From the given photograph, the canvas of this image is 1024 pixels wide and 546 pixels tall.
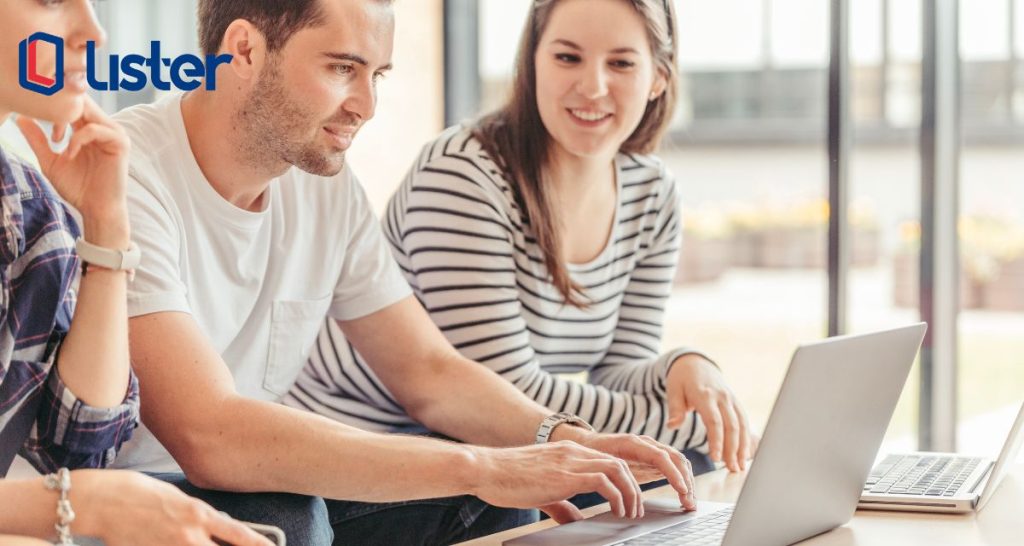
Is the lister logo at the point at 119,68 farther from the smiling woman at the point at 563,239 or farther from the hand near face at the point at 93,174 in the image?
the smiling woman at the point at 563,239

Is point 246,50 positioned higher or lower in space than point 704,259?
higher

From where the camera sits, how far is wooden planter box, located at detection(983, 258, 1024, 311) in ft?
10.5

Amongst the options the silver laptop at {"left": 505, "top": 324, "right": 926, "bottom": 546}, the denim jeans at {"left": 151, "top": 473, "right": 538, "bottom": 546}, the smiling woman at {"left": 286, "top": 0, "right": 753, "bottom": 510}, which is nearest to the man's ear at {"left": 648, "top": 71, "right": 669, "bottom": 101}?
the smiling woman at {"left": 286, "top": 0, "right": 753, "bottom": 510}

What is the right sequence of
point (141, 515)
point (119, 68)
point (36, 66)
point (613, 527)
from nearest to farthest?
point (141, 515)
point (36, 66)
point (613, 527)
point (119, 68)

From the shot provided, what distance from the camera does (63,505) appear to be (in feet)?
3.49

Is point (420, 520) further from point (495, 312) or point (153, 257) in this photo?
point (153, 257)

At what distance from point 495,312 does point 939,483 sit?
75 centimetres

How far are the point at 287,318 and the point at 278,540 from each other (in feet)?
1.88

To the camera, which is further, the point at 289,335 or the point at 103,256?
the point at 289,335

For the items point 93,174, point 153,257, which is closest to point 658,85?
point 153,257

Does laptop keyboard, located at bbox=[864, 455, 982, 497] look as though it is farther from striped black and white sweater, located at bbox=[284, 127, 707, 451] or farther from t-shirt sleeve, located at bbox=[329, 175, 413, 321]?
t-shirt sleeve, located at bbox=[329, 175, 413, 321]

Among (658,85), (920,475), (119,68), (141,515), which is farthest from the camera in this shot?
(119,68)

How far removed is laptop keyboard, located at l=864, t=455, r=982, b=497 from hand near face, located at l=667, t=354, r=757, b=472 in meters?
0.19

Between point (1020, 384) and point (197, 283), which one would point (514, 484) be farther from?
point (1020, 384)
